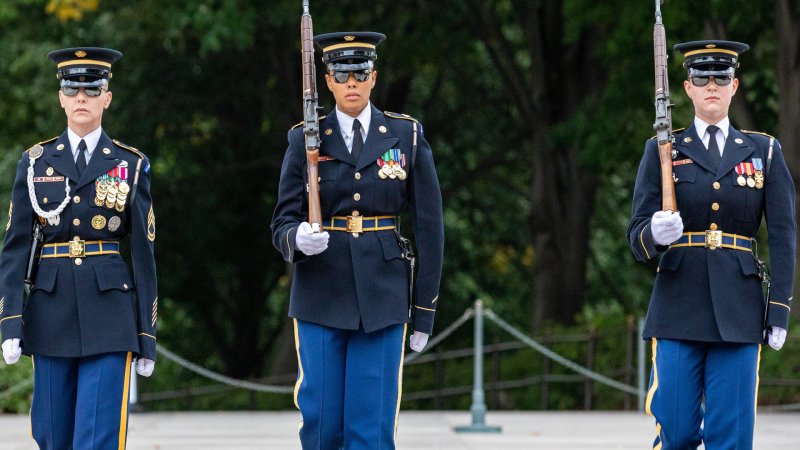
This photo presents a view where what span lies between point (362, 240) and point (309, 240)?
428 mm

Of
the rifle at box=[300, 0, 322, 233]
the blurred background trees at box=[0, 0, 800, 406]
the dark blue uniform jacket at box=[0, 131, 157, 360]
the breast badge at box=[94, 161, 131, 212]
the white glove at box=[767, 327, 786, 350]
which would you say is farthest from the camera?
the blurred background trees at box=[0, 0, 800, 406]

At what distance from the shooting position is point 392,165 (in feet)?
26.5

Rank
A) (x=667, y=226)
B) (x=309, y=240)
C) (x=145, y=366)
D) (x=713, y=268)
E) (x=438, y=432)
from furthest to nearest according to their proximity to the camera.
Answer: (x=438, y=432), (x=713, y=268), (x=145, y=366), (x=667, y=226), (x=309, y=240)

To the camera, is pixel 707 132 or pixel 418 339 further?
pixel 707 132

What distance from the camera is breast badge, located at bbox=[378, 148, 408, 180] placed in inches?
316

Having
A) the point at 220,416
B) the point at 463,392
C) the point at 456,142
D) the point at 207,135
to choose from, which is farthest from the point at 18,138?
the point at 220,416

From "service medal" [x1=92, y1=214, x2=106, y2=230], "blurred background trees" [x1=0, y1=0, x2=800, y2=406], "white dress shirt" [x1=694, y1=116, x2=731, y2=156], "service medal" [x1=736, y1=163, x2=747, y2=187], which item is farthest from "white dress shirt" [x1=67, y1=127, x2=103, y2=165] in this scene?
"blurred background trees" [x1=0, y1=0, x2=800, y2=406]

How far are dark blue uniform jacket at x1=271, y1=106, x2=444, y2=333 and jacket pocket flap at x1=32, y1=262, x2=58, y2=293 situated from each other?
992 millimetres

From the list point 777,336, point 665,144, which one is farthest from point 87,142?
point 777,336

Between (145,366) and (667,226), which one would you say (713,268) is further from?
(145,366)

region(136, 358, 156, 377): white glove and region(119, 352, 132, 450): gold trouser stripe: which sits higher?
region(136, 358, 156, 377): white glove

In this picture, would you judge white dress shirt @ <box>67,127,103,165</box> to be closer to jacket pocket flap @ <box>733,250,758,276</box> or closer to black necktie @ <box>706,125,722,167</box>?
black necktie @ <box>706,125,722,167</box>

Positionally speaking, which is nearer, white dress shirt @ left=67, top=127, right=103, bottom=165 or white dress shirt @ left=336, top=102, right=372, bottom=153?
white dress shirt @ left=336, top=102, right=372, bottom=153

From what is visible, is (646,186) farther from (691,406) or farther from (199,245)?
(199,245)
